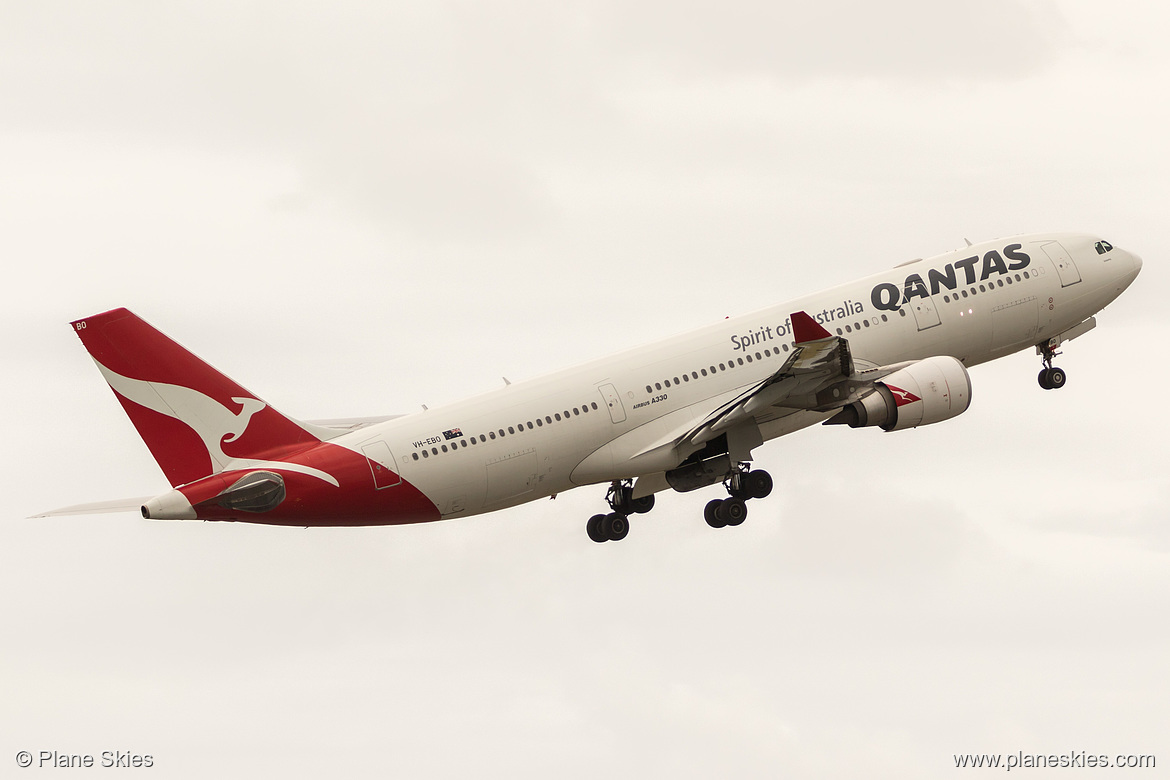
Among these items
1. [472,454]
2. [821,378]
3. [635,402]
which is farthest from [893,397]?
[472,454]

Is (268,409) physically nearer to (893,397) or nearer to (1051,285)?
(893,397)

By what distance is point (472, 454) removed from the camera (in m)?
50.0

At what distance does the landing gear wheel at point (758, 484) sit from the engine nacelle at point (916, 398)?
3.36 m

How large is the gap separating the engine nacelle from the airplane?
44 mm

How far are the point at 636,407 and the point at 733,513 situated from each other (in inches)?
196

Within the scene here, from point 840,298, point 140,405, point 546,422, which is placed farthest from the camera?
point 840,298

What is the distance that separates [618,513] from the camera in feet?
186

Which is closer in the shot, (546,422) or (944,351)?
(546,422)

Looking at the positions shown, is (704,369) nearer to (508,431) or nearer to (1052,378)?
(508,431)

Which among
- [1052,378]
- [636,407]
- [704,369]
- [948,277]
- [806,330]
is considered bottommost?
[1052,378]

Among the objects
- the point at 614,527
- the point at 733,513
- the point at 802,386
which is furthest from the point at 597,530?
the point at 802,386

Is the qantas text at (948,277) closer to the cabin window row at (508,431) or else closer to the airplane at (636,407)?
the airplane at (636,407)

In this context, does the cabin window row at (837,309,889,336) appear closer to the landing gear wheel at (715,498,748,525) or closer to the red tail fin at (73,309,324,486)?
the landing gear wheel at (715,498,748,525)

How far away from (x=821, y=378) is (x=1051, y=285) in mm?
11359
